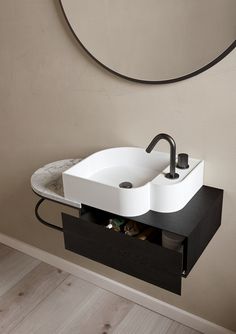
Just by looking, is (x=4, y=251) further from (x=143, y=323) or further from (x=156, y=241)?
(x=156, y=241)

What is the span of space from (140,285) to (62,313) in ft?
1.34

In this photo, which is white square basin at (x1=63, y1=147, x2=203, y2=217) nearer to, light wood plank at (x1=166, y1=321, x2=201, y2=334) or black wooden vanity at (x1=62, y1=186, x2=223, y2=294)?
black wooden vanity at (x1=62, y1=186, x2=223, y2=294)

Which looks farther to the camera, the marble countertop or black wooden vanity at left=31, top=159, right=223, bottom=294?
the marble countertop

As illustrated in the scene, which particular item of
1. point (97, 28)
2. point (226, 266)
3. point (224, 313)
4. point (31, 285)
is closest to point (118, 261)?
point (226, 266)

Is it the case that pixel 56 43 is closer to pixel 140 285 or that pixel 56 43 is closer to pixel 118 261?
pixel 118 261

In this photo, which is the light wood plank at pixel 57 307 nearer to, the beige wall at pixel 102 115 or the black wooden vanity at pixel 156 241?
the beige wall at pixel 102 115

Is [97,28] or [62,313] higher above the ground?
[97,28]

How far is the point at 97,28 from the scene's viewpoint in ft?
5.05

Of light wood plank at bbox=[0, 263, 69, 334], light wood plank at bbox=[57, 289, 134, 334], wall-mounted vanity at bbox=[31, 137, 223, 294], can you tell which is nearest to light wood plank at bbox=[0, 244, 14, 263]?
light wood plank at bbox=[0, 263, 69, 334]

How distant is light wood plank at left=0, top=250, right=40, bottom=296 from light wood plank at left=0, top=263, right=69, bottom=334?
0.03 metres

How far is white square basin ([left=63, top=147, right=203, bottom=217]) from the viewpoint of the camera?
4.31 feet

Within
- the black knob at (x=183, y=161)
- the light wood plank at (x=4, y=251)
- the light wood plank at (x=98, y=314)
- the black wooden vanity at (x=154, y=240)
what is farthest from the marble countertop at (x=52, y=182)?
the light wood plank at (x=4, y=251)

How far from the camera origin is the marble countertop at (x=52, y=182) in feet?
4.91

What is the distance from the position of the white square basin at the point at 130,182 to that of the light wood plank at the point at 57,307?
0.82 meters
